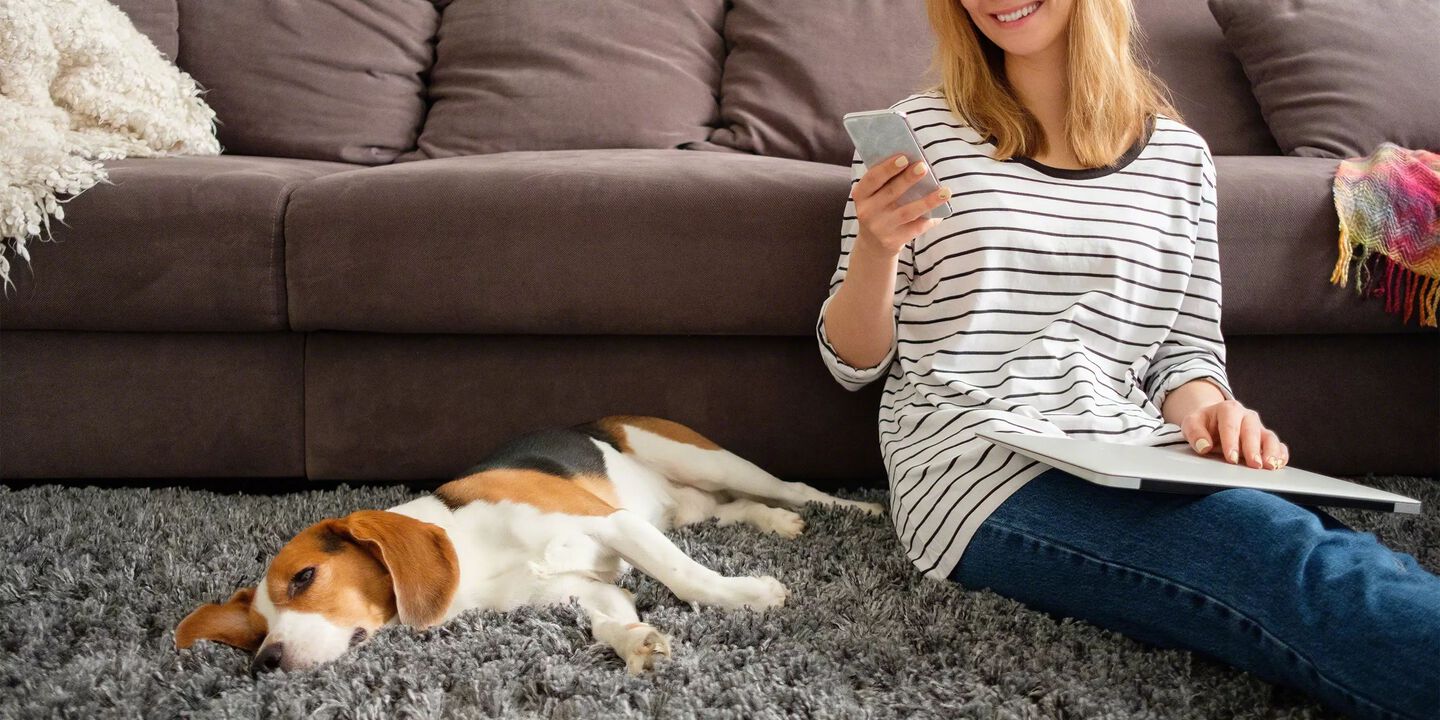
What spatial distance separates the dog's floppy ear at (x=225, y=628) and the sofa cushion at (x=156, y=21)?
5.91ft

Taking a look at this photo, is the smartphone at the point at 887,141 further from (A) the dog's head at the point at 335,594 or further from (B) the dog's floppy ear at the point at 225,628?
(B) the dog's floppy ear at the point at 225,628

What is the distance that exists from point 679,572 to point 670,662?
0.62ft

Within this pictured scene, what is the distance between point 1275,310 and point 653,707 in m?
1.33

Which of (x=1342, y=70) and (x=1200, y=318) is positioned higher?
(x=1342, y=70)

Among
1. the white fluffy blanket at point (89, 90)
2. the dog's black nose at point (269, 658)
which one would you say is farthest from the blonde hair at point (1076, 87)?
the white fluffy blanket at point (89, 90)

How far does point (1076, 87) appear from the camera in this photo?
4.87 feet

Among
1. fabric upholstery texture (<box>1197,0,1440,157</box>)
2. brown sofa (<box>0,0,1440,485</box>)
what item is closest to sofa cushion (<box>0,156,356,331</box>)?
brown sofa (<box>0,0,1440,485</box>)

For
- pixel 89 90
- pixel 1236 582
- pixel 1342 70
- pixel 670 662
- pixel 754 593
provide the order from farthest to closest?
pixel 1342 70, pixel 89 90, pixel 754 593, pixel 670 662, pixel 1236 582

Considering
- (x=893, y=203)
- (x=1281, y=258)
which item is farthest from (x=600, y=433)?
(x=1281, y=258)

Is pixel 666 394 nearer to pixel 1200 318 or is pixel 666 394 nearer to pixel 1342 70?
pixel 1200 318

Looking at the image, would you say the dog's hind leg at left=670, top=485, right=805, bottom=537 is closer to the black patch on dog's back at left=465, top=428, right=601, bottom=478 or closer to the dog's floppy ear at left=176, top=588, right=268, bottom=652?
the black patch on dog's back at left=465, top=428, right=601, bottom=478

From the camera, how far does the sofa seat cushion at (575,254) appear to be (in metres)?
1.79

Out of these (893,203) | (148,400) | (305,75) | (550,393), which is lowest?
(148,400)

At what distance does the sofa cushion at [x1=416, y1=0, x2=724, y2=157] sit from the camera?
8.11ft
